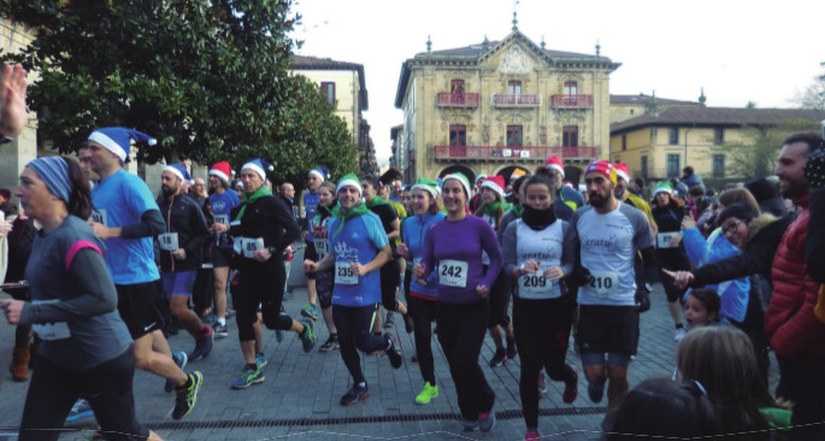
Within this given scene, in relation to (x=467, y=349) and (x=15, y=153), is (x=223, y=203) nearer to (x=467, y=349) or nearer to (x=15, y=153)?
(x=467, y=349)

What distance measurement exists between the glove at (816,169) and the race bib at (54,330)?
326 centimetres

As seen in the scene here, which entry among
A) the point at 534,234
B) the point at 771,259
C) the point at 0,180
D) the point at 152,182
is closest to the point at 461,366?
the point at 534,234

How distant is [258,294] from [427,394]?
6.44 feet

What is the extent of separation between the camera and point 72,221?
10.8 feet

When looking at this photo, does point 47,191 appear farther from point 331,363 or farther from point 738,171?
point 738,171

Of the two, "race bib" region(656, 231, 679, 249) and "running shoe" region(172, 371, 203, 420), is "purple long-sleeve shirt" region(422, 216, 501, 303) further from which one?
"race bib" region(656, 231, 679, 249)

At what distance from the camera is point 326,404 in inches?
232

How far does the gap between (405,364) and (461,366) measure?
97.3 inches

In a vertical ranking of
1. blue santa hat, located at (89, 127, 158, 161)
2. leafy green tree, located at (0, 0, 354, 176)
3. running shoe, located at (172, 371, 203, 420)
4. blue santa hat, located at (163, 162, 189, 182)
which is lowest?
running shoe, located at (172, 371, 203, 420)

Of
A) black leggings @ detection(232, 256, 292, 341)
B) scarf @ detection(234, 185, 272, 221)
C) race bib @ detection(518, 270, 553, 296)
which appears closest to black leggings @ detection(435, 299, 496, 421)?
race bib @ detection(518, 270, 553, 296)

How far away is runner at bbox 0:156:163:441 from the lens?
311cm

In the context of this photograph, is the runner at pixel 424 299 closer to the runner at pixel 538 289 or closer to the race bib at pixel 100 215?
the runner at pixel 538 289

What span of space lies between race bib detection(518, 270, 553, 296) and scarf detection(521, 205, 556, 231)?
1.31 feet

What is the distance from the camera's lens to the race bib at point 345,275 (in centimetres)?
594
